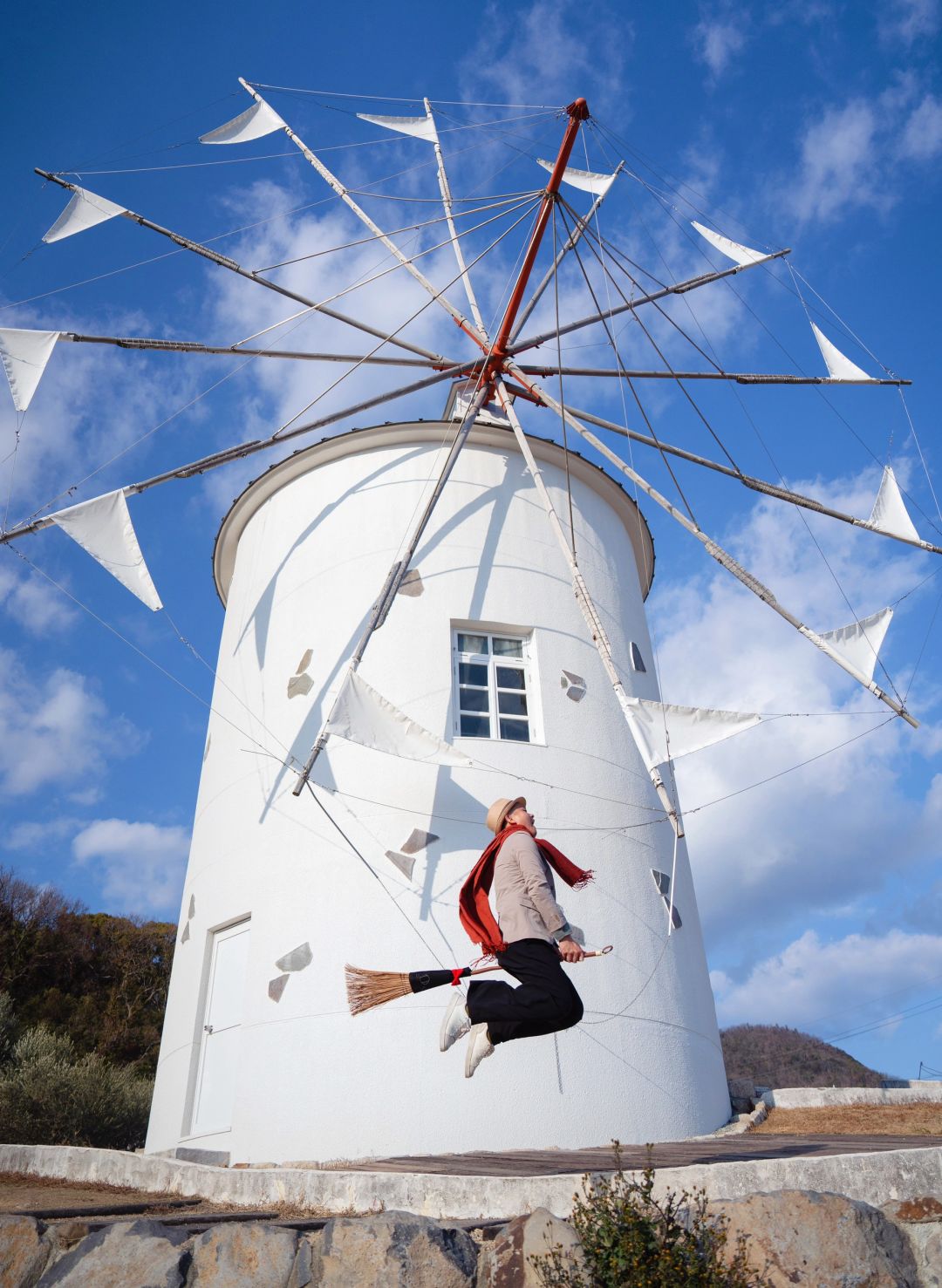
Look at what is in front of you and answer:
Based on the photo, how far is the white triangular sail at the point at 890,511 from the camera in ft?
38.5

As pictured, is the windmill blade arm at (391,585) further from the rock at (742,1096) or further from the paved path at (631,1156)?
the rock at (742,1096)

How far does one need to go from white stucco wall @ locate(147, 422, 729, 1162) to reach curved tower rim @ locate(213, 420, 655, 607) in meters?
0.04

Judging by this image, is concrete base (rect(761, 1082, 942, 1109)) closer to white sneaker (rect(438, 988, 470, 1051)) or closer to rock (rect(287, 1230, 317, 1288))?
white sneaker (rect(438, 988, 470, 1051))

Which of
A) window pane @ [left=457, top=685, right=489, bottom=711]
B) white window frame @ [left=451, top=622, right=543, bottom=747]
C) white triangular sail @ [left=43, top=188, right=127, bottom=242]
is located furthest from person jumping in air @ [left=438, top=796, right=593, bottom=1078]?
white triangular sail @ [left=43, top=188, right=127, bottom=242]

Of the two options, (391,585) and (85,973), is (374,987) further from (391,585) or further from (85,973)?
(85,973)

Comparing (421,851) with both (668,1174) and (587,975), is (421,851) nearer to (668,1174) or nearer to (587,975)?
(587,975)

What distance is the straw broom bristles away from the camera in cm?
602

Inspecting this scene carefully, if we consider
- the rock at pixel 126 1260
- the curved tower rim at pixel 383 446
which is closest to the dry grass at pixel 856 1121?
the rock at pixel 126 1260

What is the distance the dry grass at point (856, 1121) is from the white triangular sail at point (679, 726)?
10.5ft

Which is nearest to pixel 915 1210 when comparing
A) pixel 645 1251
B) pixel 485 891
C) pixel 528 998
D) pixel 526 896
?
pixel 645 1251

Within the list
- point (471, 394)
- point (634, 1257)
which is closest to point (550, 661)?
point (471, 394)

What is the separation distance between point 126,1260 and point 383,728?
4897 millimetres

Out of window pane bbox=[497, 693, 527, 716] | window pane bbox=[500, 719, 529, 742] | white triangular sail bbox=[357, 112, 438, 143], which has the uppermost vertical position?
white triangular sail bbox=[357, 112, 438, 143]

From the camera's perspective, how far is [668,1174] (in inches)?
200
